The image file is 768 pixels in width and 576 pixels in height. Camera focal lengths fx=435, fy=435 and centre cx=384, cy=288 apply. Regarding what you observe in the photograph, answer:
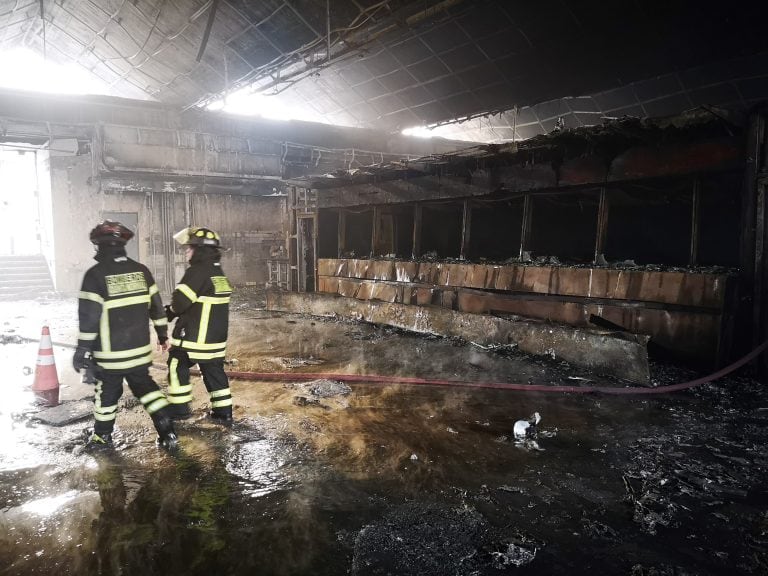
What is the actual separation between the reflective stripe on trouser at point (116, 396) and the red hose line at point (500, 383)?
6.91 ft

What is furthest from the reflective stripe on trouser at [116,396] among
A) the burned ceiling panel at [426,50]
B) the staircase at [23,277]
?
the staircase at [23,277]

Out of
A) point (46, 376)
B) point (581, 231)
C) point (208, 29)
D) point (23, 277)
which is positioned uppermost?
point (208, 29)

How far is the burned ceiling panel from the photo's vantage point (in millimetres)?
9883

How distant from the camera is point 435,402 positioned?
5.14 meters

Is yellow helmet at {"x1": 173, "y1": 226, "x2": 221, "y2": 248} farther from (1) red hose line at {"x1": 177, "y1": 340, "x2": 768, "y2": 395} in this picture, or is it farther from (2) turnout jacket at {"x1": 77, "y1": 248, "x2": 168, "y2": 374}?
(1) red hose line at {"x1": 177, "y1": 340, "x2": 768, "y2": 395}

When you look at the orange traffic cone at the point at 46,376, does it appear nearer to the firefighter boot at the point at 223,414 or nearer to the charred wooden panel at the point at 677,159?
the firefighter boot at the point at 223,414

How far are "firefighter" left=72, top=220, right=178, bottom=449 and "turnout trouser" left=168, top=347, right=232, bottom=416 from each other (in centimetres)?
48

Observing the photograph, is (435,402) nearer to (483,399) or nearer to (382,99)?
(483,399)

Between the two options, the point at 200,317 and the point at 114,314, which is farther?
the point at 200,317

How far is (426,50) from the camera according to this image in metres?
13.0

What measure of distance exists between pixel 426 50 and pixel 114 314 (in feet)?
40.6

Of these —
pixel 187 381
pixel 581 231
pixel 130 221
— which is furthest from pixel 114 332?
pixel 130 221

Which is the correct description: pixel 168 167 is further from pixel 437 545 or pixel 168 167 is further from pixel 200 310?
pixel 437 545

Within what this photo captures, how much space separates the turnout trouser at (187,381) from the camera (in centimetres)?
427
